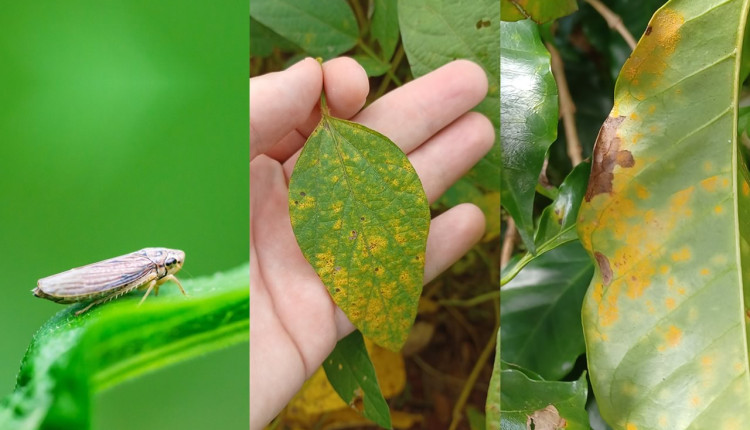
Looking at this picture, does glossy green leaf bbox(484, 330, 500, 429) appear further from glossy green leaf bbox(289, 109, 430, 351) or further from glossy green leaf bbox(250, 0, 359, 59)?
glossy green leaf bbox(250, 0, 359, 59)

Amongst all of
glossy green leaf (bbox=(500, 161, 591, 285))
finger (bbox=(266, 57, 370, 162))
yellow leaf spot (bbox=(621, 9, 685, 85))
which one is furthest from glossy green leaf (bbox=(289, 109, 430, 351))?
yellow leaf spot (bbox=(621, 9, 685, 85))

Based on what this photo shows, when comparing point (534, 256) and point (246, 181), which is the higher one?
point (246, 181)

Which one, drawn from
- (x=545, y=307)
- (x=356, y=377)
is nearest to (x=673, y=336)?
(x=545, y=307)

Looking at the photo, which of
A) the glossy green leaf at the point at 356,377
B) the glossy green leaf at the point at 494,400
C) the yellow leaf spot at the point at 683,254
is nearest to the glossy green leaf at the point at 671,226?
the yellow leaf spot at the point at 683,254

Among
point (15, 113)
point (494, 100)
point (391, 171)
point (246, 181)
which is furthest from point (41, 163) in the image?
point (494, 100)

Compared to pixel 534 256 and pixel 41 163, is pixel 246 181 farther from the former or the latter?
pixel 534 256
